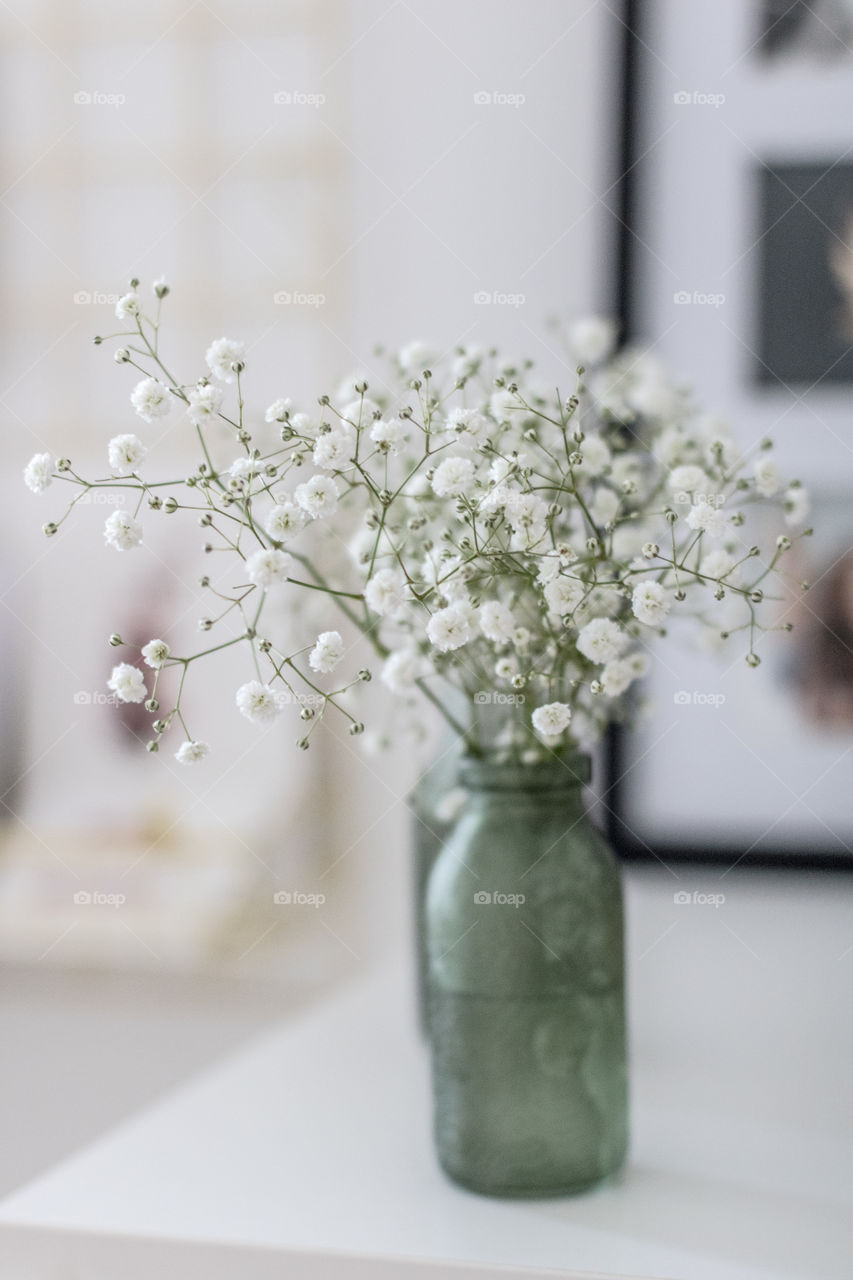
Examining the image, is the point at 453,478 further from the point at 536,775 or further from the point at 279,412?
the point at 536,775

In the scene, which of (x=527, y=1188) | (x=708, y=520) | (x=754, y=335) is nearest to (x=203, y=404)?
(x=708, y=520)

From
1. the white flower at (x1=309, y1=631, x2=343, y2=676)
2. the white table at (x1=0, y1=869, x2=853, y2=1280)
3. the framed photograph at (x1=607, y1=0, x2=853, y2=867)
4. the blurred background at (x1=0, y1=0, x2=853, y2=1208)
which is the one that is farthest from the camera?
the blurred background at (x1=0, y1=0, x2=853, y2=1208)

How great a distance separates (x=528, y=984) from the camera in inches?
26.5

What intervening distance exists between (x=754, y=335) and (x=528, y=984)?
2.26 feet

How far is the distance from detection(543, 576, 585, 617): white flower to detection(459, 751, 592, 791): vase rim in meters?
0.13

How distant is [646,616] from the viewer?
0.56 meters

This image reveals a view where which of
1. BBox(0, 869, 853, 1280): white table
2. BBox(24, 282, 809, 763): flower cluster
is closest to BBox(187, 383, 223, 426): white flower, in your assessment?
BBox(24, 282, 809, 763): flower cluster

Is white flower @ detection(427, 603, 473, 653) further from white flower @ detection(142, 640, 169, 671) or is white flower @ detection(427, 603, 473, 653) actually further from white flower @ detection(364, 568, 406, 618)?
white flower @ detection(142, 640, 169, 671)

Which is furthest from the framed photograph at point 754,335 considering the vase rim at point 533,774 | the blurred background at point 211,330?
the vase rim at point 533,774

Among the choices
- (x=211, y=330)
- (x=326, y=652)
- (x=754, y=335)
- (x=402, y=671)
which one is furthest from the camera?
(x=211, y=330)

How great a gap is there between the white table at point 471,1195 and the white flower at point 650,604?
344 millimetres

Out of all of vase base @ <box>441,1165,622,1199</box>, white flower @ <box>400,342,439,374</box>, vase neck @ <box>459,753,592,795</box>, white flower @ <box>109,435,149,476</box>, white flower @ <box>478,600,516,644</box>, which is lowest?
vase base @ <box>441,1165,622,1199</box>

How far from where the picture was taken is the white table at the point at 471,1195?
2.13ft

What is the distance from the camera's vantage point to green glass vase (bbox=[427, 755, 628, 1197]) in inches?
26.5
